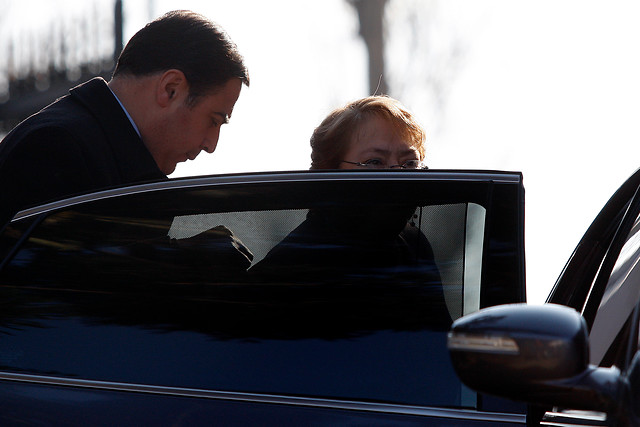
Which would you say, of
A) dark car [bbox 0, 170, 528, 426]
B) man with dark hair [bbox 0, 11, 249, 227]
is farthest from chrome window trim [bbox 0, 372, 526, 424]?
man with dark hair [bbox 0, 11, 249, 227]

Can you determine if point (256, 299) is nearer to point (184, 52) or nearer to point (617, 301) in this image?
point (617, 301)

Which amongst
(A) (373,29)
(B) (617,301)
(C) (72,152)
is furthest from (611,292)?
(A) (373,29)

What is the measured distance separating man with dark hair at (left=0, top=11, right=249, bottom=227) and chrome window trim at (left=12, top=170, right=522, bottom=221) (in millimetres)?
510

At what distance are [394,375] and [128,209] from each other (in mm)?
665

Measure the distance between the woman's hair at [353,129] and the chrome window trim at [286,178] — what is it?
4.68 feet

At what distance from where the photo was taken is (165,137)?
2.81 m

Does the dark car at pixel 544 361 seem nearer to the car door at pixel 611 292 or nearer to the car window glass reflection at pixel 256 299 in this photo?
the car door at pixel 611 292

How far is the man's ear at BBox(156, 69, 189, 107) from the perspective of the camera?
2.77 metres

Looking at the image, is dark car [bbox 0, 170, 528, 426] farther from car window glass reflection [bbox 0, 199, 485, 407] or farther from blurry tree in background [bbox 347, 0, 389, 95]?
blurry tree in background [bbox 347, 0, 389, 95]

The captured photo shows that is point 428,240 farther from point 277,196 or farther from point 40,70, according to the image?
point 40,70

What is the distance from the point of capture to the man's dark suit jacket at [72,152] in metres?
2.22

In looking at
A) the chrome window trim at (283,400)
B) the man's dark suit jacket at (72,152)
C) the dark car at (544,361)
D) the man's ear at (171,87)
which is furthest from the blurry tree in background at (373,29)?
the dark car at (544,361)

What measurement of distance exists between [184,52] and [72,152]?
2.19 feet

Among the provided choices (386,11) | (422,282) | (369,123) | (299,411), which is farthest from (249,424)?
(386,11)
